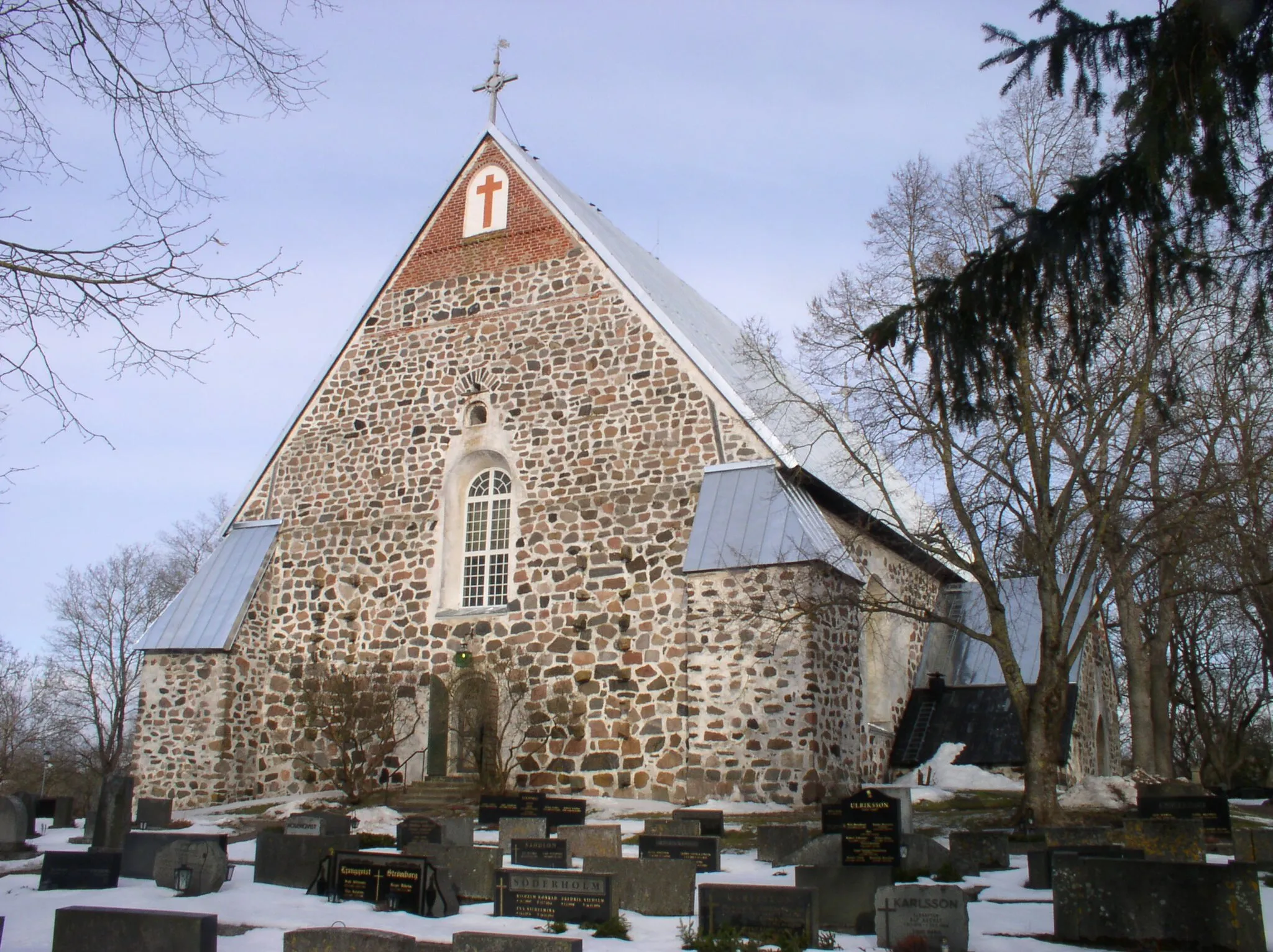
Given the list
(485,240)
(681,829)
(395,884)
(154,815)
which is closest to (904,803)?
(681,829)

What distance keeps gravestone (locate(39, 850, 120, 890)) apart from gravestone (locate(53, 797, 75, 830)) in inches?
287

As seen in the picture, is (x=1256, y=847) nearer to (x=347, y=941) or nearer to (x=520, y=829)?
(x=520, y=829)

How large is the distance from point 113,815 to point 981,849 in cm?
849

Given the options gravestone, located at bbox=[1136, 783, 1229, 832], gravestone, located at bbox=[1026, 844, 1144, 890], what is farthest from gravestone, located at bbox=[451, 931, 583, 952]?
gravestone, located at bbox=[1136, 783, 1229, 832]

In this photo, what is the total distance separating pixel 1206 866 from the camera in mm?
7461

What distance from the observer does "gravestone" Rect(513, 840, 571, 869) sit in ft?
35.4

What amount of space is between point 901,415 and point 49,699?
123 feet

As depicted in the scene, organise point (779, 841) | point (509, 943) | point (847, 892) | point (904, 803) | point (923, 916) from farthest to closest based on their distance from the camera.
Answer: point (904, 803)
point (779, 841)
point (847, 892)
point (923, 916)
point (509, 943)

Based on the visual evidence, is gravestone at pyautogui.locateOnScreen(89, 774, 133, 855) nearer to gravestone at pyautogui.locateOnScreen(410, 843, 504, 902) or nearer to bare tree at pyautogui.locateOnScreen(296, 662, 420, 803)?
gravestone at pyautogui.locateOnScreen(410, 843, 504, 902)

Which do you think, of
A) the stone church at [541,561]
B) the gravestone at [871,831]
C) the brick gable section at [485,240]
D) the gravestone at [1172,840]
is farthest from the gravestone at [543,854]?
the brick gable section at [485,240]

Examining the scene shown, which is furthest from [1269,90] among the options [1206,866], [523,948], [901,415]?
[901,415]

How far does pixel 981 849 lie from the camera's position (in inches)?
416

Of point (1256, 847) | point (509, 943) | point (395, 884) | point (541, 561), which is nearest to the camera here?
point (509, 943)

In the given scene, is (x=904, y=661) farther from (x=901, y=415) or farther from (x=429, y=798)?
(x=429, y=798)
